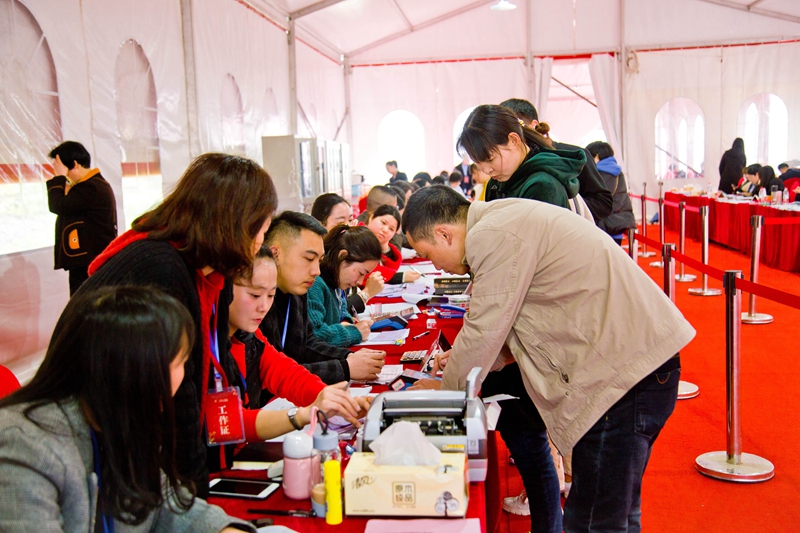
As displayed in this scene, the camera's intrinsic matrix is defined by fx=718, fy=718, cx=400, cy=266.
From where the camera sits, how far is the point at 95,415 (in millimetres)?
1025

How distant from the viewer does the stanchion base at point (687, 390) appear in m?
3.89

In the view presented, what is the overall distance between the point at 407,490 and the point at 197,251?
61cm

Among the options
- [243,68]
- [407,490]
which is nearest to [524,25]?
[243,68]

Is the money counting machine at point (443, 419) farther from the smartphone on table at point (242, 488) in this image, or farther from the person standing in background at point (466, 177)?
the person standing in background at point (466, 177)

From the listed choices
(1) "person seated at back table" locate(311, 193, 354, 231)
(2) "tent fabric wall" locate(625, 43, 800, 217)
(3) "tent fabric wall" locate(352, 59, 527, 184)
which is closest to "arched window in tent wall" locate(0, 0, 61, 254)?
(1) "person seated at back table" locate(311, 193, 354, 231)

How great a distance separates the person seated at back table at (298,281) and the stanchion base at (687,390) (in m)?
2.23

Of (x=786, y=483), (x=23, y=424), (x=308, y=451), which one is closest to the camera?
(x=23, y=424)

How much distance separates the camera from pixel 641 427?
1659 millimetres

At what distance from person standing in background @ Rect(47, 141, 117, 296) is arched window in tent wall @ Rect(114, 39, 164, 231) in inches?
33.8

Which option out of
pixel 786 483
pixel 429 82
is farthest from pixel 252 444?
pixel 429 82

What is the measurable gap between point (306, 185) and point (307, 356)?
623 centimetres

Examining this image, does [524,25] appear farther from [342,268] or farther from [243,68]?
[342,268]

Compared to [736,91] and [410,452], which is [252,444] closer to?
[410,452]

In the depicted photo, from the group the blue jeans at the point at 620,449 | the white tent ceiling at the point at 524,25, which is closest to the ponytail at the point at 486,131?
the blue jeans at the point at 620,449
